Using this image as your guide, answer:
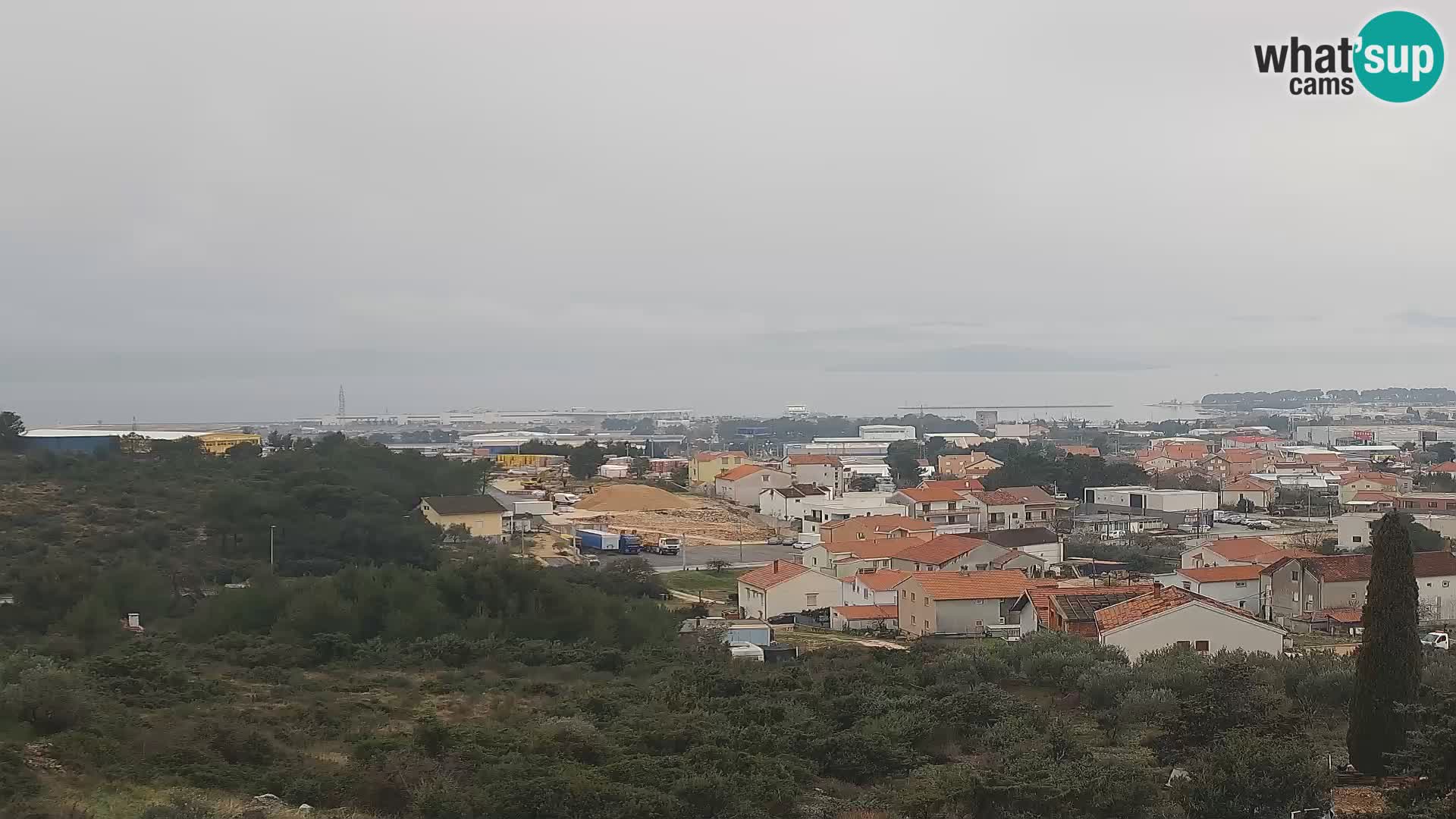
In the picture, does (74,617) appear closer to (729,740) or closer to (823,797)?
(729,740)

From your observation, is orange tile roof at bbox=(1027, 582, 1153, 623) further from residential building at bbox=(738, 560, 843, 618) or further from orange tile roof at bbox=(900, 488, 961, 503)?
orange tile roof at bbox=(900, 488, 961, 503)

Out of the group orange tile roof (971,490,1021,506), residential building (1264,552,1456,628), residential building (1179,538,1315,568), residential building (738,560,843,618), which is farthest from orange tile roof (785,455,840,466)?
→ residential building (1264,552,1456,628)

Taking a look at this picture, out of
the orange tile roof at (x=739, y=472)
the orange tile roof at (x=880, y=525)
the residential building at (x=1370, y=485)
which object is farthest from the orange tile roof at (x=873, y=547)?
the residential building at (x=1370, y=485)

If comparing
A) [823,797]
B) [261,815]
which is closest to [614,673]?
[823,797]

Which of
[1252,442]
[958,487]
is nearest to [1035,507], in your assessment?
[958,487]

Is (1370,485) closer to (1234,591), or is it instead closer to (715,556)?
(1234,591)

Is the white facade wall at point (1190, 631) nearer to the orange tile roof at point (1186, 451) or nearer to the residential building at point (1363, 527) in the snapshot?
the residential building at point (1363, 527)
